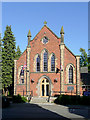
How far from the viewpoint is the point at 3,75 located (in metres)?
37.4

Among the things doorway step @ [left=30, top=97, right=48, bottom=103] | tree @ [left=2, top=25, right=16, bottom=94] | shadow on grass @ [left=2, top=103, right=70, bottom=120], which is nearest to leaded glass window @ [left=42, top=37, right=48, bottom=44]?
doorway step @ [left=30, top=97, right=48, bottom=103]

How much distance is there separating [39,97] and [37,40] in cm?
915

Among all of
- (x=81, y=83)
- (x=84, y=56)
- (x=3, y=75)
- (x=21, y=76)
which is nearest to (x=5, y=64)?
(x=3, y=75)

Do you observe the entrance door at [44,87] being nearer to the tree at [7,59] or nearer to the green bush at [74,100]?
the green bush at [74,100]

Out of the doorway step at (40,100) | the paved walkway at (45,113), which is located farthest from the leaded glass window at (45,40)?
the paved walkway at (45,113)

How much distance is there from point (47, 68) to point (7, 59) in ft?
37.0

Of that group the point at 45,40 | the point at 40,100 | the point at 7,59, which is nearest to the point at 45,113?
the point at 40,100

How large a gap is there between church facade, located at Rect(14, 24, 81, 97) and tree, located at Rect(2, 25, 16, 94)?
6695 mm

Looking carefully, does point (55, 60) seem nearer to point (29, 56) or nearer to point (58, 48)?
point (58, 48)

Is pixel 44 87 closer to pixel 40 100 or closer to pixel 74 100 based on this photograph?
pixel 40 100

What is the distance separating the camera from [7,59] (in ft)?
126

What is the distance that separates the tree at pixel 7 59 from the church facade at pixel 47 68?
6695 millimetres

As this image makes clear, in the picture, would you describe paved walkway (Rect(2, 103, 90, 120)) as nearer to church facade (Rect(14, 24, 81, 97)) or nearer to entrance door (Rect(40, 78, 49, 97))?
Result: church facade (Rect(14, 24, 81, 97))

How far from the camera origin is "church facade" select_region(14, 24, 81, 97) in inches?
1169
